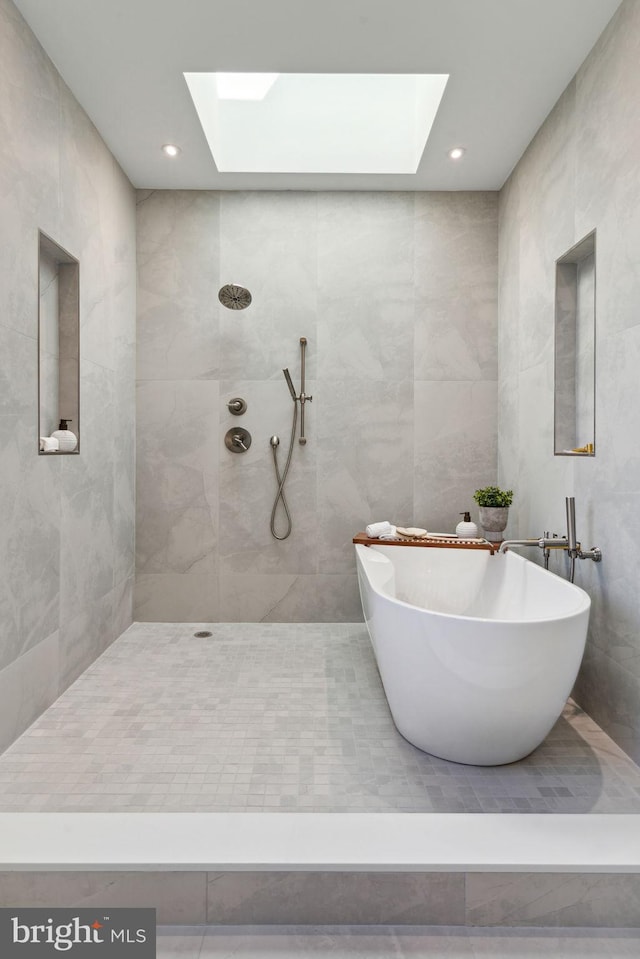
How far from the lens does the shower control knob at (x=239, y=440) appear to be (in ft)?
11.3

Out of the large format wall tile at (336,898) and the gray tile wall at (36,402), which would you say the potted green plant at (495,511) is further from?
the gray tile wall at (36,402)

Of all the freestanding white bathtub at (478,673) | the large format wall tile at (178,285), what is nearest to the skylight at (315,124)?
the large format wall tile at (178,285)

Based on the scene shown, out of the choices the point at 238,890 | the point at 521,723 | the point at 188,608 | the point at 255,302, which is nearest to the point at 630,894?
the point at 521,723

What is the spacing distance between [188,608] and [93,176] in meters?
2.49

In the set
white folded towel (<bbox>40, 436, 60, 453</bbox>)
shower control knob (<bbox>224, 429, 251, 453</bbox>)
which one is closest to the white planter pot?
shower control knob (<bbox>224, 429, 251, 453</bbox>)

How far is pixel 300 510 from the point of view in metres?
3.47

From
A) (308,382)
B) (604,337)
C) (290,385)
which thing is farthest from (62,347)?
(604,337)

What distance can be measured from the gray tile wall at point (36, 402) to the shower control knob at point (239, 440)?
0.62 metres

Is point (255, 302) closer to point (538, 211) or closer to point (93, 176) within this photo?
point (93, 176)

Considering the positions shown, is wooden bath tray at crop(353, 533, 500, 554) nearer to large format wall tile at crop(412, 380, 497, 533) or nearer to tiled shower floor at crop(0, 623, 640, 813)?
large format wall tile at crop(412, 380, 497, 533)

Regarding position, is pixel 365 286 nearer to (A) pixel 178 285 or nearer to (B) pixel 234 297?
(B) pixel 234 297

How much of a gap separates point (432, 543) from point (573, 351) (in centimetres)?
119

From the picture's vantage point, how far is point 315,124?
10.3 ft

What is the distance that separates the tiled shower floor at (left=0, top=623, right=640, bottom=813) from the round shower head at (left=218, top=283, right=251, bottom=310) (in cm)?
208
